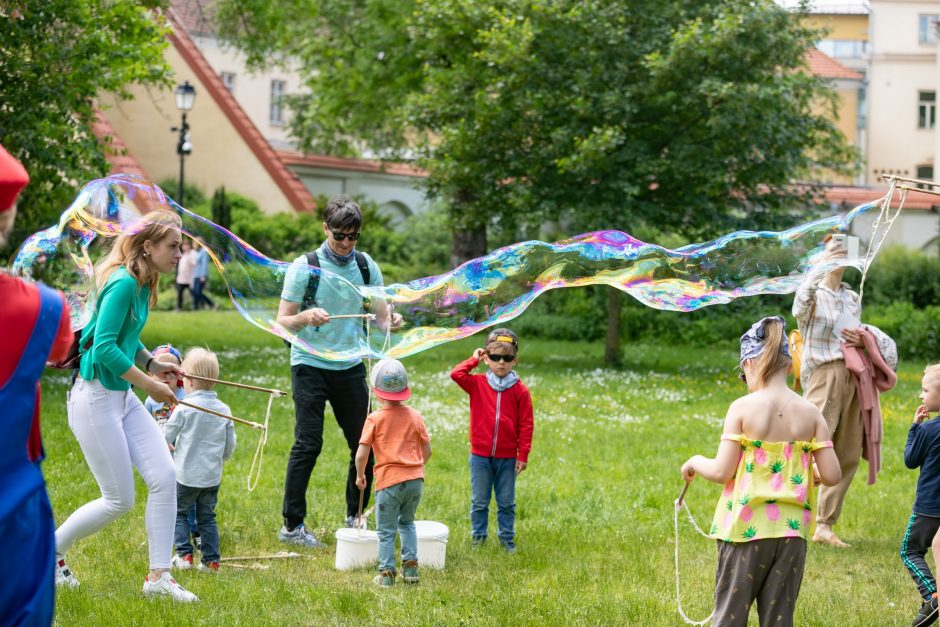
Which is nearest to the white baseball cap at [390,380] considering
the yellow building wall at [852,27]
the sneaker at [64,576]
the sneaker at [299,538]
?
the sneaker at [299,538]

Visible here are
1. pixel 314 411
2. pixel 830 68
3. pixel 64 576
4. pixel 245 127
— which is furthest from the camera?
pixel 830 68

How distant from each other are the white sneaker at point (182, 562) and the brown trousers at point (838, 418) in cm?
426

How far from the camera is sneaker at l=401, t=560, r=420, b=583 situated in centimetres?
662

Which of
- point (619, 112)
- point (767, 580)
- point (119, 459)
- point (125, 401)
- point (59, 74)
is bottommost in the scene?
point (767, 580)

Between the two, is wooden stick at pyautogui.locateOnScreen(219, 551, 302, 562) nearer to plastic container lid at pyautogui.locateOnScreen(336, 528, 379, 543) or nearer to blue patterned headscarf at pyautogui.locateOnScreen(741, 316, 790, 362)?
plastic container lid at pyautogui.locateOnScreen(336, 528, 379, 543)

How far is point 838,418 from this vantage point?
799cm

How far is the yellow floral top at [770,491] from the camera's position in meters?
4.93

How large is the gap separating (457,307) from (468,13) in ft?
41.6

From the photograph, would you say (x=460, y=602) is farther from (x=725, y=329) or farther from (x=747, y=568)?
(x=725, y=329)

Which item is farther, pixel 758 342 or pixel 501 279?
pixel 501 279

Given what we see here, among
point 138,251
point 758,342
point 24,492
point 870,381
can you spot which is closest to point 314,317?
point 138,251

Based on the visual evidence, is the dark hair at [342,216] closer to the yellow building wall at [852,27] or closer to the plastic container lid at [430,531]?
the plastic container lid at [430,531]

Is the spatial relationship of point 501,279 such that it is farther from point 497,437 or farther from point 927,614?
Result: point 927,614

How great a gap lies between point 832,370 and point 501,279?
2.41m
